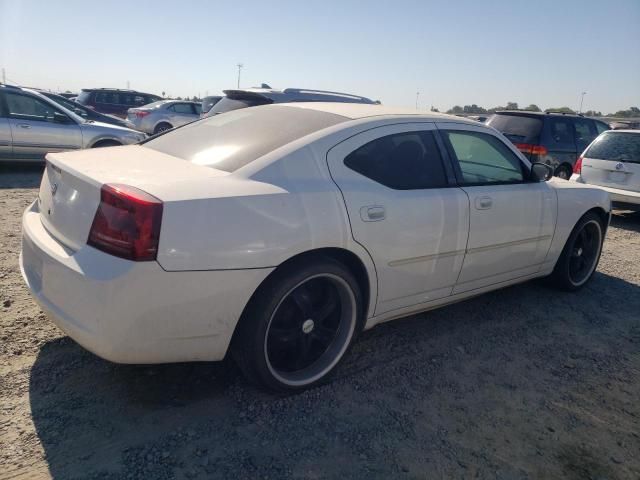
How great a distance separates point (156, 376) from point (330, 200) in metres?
1.40

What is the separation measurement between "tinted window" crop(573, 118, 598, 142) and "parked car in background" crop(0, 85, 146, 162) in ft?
29.0

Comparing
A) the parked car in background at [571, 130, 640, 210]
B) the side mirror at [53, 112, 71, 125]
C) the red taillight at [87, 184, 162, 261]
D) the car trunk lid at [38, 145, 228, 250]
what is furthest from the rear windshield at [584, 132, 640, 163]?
the side mirror at [53, 112, 71, 125]

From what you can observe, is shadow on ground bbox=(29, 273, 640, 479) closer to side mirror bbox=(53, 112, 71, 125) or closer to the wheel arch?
the wheel arch

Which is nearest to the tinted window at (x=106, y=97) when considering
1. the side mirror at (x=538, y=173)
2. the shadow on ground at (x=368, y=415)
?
the shadow on ground at (x=368, y=415)

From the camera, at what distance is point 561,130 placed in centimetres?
985

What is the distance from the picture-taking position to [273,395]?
2.76 m

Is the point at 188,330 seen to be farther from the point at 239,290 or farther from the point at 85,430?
the point at 85,430

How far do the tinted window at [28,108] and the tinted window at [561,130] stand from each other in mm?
9008

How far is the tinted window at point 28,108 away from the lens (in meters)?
8.05

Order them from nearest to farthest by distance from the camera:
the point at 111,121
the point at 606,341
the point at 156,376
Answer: the point at 156,376 < the point at 606,341 < the point at 111,121

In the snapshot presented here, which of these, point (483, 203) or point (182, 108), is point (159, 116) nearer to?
point (182, 108)

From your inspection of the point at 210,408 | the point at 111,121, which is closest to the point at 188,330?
the point at 210,408

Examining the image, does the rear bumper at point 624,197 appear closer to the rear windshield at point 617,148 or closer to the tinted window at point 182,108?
the rear windshield at point 617,148

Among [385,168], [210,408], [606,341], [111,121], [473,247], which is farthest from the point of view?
[111,121]
